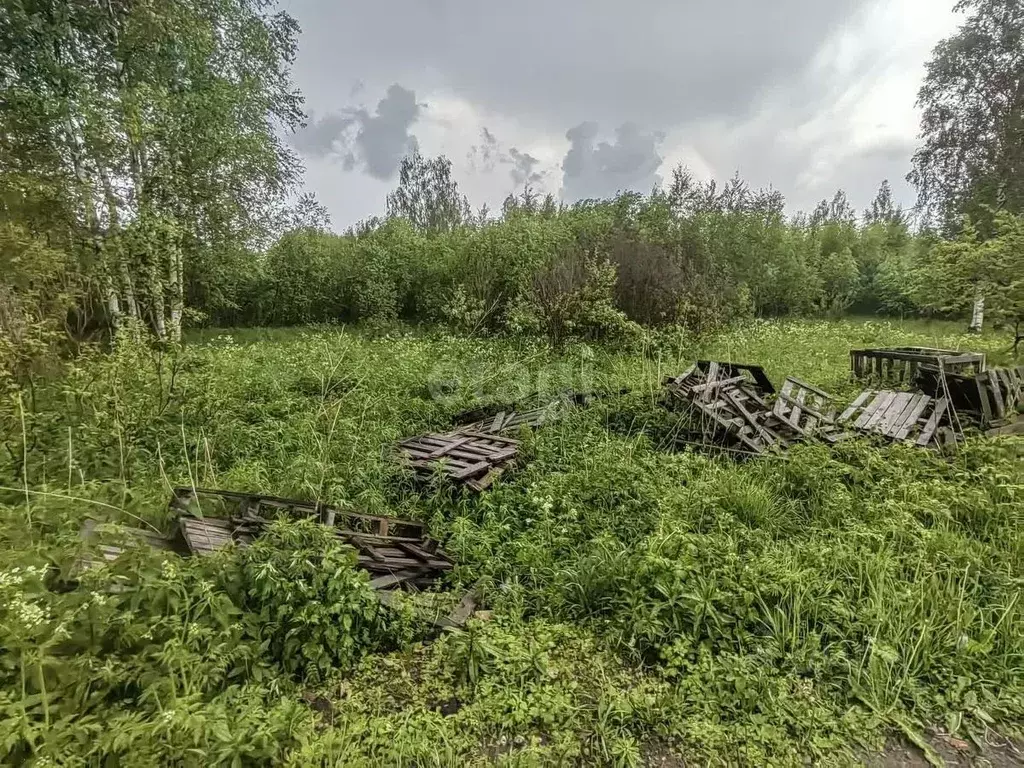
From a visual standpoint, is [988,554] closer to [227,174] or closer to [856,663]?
[856,663]

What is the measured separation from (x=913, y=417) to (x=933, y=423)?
0.63ft

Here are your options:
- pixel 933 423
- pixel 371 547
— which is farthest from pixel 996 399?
pixel 371 547

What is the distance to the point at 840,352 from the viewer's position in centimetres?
967

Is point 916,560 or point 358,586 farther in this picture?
point 916,560

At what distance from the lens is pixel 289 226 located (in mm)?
11977

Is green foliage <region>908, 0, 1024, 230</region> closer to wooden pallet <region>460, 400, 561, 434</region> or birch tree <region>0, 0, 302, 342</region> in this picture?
wooden pallet <region>460, 400, 561, 434</region>

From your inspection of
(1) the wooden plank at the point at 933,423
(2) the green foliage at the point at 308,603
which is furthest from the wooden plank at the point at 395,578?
(1) the wooden plank at the point at 933,423

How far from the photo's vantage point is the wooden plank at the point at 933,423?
4.68 metres

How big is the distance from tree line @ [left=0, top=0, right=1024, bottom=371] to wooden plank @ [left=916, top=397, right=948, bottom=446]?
3.64m

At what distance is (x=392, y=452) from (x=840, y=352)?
966 cm

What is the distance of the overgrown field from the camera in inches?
75.6

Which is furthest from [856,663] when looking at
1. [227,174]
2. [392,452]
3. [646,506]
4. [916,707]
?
[227,174]

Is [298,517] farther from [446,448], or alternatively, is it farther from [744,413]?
[744,413]

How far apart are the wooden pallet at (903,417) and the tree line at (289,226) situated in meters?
3.73
